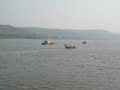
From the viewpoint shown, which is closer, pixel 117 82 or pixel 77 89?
pixel 77 89

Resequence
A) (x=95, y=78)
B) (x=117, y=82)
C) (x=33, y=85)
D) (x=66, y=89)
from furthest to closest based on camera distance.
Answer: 1. (x=95, y=78)
2. (x=117, y=82)
3. (x=33, y=85)
4. (x=66, y=89)

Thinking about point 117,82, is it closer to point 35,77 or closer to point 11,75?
point 35,77

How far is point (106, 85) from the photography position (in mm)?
28078

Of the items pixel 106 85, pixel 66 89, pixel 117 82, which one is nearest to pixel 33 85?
pixel 66 89

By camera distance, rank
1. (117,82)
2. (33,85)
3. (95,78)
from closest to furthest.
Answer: (33,85) → (117,82) → (95,78)

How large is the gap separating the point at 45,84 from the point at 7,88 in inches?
175

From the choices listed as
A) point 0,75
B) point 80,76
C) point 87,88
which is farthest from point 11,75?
point 87,88

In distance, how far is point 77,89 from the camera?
2594 centimetres

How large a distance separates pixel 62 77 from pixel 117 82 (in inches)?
290

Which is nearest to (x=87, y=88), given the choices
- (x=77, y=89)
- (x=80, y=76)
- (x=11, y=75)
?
(x=77, y=89)

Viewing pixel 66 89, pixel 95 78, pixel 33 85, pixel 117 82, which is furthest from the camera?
pixel 95 78

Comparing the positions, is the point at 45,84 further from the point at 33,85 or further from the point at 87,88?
the point at 87,88

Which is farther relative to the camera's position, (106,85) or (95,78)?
(95,78)

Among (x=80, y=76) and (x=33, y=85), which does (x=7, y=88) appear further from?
(x=80, y=76)
